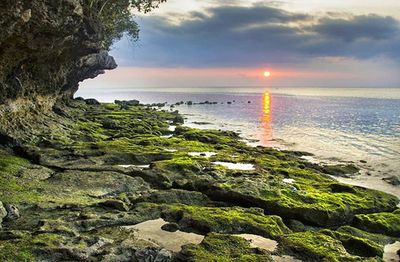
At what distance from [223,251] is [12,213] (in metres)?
8.78

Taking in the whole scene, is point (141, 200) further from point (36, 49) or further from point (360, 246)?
point (36, 49)

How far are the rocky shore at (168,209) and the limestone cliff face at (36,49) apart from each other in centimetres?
685

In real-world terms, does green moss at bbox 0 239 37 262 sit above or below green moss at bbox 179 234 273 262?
above

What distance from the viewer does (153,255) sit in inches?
543

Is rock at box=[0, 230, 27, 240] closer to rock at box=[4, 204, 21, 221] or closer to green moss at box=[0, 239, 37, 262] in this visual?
green moss at box=[0, 239, 37, 262]

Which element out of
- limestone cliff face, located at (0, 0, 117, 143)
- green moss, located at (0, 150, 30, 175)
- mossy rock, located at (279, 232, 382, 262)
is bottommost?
mossy rock, located at (279, 232, 382, 262)

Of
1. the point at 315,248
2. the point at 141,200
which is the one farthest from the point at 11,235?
the point at 315,248

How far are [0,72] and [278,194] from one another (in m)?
24.1

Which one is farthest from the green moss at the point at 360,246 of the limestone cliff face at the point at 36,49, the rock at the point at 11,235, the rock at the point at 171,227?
the limestone cliff face at the point at 36,49

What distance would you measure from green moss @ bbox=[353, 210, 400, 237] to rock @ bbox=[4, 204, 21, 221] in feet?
54.0

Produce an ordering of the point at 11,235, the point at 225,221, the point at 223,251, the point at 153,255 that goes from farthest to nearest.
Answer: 1. the point at 225,221
2. the point at 223,251
3. the point at 11,235
4. the point at 153,255

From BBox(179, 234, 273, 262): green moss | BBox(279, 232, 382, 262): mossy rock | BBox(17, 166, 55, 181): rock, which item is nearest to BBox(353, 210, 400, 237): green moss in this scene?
BBox(279, 232, 382, 262): mossy rock

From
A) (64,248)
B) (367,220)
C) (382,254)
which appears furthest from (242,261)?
(367,220)

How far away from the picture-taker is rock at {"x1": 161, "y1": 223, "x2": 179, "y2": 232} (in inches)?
669
